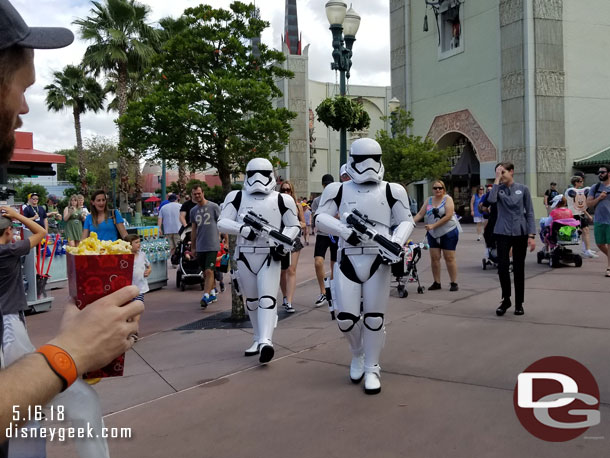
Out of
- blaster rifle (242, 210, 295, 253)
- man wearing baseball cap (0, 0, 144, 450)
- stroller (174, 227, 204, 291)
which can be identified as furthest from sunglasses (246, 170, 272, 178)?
stroller (174, 227, 204, 291)

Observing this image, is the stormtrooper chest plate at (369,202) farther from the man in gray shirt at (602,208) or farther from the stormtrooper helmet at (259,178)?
the man in gray shirt at (602,208)

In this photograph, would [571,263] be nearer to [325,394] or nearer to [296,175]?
[325,394]

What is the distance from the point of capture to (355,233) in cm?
482

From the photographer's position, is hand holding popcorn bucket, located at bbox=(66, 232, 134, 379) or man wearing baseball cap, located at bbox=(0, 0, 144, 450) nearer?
man wearing baseball cap, located at bbox=(0, 0, 144, 450)

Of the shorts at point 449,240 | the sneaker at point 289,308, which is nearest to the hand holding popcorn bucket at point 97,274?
the sneaker at point 289,308

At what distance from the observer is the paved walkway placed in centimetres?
354

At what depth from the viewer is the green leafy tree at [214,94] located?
393 inches

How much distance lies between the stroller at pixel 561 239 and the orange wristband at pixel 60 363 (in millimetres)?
11059

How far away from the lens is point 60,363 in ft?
4.43

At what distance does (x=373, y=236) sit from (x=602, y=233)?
6.91m

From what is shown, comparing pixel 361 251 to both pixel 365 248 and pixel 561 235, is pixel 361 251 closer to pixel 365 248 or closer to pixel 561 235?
pixel 365 248

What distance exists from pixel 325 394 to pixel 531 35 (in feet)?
84.6

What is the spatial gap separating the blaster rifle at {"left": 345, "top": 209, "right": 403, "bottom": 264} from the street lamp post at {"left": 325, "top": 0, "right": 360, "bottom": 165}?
5.28m

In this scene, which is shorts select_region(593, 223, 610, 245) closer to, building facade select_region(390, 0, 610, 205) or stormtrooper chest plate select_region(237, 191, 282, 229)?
stormtrooper chest plate select_region(237, 191, 282, 229)
